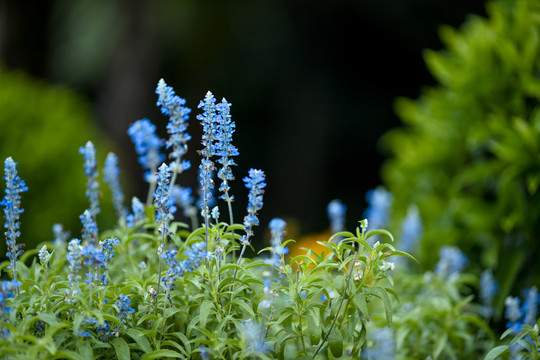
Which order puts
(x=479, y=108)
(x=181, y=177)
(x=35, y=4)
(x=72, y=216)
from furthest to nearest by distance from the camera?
(x=181, y=177) < (x=35, y=4) < (x=72, y=216) < (x=479, y=108)

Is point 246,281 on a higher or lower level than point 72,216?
lower

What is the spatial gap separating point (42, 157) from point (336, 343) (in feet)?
13.9

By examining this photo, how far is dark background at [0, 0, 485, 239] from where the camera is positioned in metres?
15.4

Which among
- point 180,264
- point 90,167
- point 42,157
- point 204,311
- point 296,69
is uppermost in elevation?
point 296,69

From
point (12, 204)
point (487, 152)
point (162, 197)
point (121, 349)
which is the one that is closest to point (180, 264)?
point (162, 197)

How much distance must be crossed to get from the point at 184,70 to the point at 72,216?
11272 millimetres

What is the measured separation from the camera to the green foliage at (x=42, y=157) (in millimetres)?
5184

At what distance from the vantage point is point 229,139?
2.24 metres

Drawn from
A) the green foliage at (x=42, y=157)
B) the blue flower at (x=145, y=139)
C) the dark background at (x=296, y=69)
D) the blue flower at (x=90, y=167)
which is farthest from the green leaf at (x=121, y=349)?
the dark background at (x=296, y=69)

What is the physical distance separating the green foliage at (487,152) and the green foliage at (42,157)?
10.9 feet

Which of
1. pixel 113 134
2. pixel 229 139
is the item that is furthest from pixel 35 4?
pixel 229 139

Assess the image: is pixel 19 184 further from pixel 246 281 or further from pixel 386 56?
pixel 386 56

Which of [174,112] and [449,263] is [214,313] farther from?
[449,263]

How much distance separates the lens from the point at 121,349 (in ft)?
6.90
